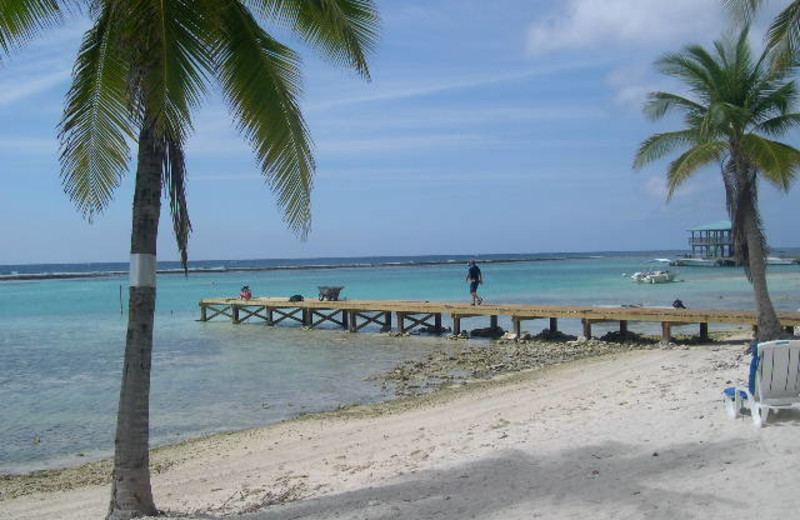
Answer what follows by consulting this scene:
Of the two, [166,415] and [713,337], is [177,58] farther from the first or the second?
[713,337]

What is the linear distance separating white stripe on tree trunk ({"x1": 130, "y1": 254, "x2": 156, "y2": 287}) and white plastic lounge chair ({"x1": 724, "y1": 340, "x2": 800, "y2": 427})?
229 inches

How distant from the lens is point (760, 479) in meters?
5.63

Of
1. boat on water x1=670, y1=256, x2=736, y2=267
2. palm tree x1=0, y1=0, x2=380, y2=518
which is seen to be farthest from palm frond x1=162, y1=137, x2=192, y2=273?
boat on water x1=670, y1=256, x2=736, y2=267

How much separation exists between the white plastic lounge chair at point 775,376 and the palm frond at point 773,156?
6616 mm

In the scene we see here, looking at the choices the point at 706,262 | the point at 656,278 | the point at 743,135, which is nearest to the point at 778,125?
the point at 743,135

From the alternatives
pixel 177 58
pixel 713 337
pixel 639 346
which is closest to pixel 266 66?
pixel 177 58

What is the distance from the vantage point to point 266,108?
240 inches

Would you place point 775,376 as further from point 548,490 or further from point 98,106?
point 98,106

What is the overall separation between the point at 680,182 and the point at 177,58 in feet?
36.3

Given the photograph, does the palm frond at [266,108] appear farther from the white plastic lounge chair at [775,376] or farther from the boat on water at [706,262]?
the boat on water at [706,262]

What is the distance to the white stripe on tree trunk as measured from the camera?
5891 mm

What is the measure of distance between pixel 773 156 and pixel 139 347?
1134 cm

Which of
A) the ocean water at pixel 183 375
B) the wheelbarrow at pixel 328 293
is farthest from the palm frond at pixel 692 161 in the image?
the wheelbarrow at pixel 328 293

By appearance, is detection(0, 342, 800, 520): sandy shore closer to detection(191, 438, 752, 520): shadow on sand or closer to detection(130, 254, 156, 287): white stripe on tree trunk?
detection(191, 438, 752, 520): shadow on sand
